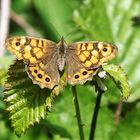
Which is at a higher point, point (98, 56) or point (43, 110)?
point (98, 56)

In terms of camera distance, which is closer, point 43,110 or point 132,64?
point 43,110

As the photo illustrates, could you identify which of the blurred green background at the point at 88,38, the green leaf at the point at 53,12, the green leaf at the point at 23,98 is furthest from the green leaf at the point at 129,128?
the green leaf at the point at 53,12

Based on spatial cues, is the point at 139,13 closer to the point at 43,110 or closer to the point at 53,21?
the point at 53,21

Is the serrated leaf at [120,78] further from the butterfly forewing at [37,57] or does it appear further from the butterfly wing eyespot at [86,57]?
the butterfly forewing at [37,57]

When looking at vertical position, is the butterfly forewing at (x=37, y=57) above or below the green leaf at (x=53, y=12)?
below

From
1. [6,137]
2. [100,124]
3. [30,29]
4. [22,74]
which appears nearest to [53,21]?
[30,29]

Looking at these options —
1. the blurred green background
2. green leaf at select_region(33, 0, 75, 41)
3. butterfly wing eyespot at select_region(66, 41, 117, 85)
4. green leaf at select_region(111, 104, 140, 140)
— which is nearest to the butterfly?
butterfly wing eyespot at select_region(66, 41, 117, 85)
